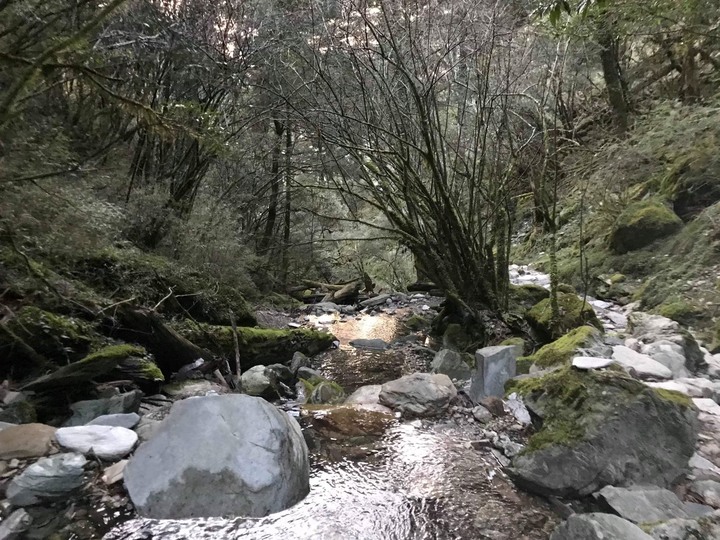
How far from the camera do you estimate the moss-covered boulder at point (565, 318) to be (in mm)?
4906

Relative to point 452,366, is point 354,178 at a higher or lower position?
higher

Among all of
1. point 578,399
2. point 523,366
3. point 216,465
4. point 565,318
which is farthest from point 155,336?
point 565,318

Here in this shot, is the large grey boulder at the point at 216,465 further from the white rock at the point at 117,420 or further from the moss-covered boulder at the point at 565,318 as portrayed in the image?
the moss-covered boulder at the point at 565,318

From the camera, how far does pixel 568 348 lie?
389 cm

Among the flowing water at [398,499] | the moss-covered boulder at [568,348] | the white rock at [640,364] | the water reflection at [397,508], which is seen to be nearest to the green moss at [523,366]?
the moss-covered boulder at [568,348]

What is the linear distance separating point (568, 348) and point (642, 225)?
4.33 m

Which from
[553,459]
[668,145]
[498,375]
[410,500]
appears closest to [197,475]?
[410,500]

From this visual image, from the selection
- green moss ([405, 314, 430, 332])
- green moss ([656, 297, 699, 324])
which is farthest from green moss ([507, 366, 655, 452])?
green moss ([405, 314, 430, 332])

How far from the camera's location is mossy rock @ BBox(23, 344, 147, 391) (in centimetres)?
305

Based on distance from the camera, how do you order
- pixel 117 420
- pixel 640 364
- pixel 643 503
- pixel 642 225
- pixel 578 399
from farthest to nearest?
pixel 642 225
pixel 640 364
pixel 117 420
pixel 578 399
pixel 643 503

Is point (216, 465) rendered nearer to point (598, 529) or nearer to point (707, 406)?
point (598, 529)

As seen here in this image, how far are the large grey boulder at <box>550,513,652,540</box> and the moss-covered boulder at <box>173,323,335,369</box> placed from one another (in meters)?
3.76

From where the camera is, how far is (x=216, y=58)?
616 centimetres

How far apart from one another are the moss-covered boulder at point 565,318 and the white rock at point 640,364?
1.12 metres
